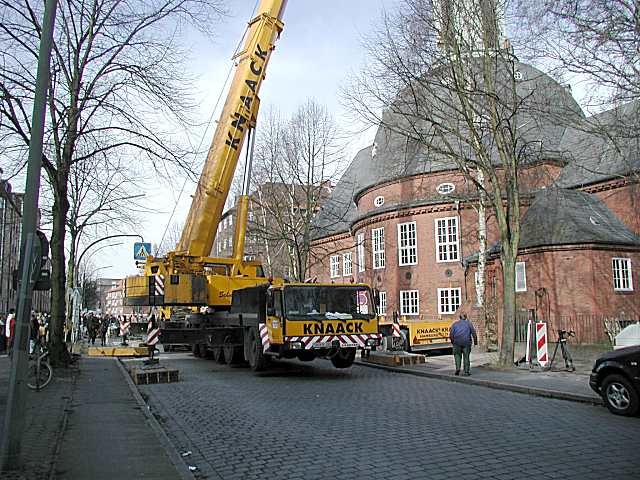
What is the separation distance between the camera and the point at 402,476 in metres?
6.41

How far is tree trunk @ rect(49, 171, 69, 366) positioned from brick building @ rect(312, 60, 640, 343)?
10465mm

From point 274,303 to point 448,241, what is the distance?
966 inches

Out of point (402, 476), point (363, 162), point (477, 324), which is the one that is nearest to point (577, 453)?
point (402, 476)

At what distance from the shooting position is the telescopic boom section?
17734mm

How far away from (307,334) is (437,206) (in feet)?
82.5

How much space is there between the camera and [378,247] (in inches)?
1703

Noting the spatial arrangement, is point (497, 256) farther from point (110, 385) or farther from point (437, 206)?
point (110, 385)

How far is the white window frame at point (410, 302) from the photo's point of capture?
1557 inches

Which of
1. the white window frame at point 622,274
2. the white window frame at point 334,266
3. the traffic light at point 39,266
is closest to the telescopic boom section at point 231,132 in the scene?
the traffic light at point 39,266

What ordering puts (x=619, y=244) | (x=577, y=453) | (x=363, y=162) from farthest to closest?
(x=363, y=162)
(x=619, y=244)
(x=577, y=453)

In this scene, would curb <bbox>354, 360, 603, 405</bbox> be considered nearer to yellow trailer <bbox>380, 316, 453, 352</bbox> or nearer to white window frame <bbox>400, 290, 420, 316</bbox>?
yellow trailer <bbox>380, 316, 453, 352</bbox>

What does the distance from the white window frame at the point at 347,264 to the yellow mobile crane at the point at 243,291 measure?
1256 inches

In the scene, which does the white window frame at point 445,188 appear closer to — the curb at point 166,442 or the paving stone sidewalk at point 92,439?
the paving stone sidewalk at point 92,439

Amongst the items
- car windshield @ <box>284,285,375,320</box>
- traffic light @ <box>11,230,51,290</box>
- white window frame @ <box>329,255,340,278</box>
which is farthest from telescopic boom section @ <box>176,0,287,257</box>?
white window frame @ <box>329,255,340,278</box>
